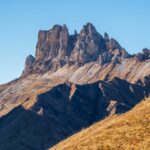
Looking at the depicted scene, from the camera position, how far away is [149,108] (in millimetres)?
82625

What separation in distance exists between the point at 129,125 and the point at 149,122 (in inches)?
114

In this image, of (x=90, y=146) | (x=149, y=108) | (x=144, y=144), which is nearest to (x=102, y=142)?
(x=90, y=146)

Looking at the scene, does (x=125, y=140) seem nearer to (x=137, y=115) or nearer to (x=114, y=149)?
(x=114, y=149)

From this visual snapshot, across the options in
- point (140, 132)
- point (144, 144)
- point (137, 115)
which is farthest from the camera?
point (137, 115)

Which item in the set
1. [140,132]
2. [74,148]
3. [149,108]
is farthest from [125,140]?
[149,108]

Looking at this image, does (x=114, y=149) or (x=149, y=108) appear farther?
(x=149, y=108)

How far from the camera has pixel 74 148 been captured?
7456cm

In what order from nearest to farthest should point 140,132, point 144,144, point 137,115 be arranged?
point 144,144 < point 140,132 < point 137,115

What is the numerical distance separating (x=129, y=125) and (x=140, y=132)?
15.2ft

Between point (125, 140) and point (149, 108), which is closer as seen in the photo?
point (125, 140)

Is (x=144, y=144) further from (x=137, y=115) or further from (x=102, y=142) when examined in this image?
(x=137, y=115)

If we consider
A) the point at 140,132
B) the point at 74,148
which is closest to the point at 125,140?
the point at 140,132

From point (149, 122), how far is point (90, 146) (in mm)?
8986

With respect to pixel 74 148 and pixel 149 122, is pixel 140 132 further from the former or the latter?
pixel 74 148
